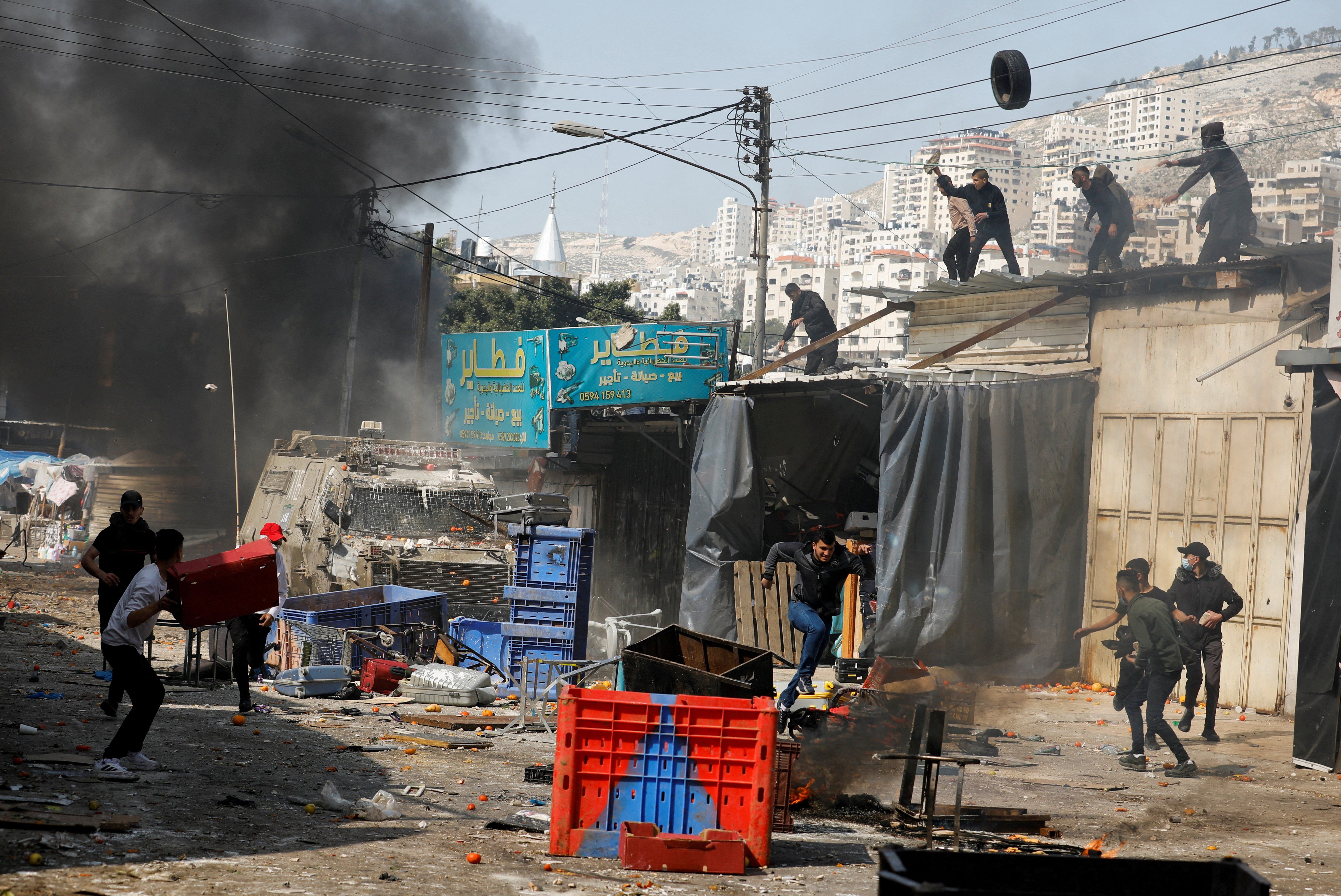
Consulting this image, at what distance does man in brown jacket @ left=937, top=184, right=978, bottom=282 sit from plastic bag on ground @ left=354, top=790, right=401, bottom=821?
10.9 m

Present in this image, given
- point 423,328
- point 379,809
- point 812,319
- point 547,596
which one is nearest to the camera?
point 379,809

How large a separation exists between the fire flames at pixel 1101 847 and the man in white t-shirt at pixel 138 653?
17.2ft

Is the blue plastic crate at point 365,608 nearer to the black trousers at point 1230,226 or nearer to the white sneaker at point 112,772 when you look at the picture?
the white sneaker at point 112,772

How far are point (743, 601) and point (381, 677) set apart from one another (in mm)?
5021

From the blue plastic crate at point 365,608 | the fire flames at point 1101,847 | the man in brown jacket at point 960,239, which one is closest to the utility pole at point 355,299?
the blue plastic crate at point 365,608

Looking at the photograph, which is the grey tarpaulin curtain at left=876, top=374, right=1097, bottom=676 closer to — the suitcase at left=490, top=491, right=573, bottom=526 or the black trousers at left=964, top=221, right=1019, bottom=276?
the black trousers at left=964, top=221, right=1019, bottom=276

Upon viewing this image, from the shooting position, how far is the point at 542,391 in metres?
18.5

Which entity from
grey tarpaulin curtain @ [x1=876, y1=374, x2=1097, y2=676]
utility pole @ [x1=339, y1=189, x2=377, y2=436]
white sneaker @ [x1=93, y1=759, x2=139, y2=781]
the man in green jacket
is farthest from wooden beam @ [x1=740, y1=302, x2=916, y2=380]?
utility pole @ [x1=339, y1=189, x2=377, y2=436]

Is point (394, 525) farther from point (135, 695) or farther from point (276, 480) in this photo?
point (135, 695)

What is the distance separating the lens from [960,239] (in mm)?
15133

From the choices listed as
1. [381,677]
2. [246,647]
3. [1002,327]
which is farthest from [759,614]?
[246,647]

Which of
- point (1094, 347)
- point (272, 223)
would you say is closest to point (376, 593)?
point (1094, 347)

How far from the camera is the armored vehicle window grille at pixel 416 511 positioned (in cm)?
1458

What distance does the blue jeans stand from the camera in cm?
959
